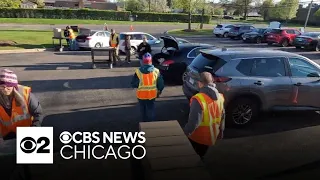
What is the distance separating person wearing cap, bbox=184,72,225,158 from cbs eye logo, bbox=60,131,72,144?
296 centimetres

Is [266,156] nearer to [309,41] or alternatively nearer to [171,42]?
[171,42]

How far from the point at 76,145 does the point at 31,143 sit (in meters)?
2.17

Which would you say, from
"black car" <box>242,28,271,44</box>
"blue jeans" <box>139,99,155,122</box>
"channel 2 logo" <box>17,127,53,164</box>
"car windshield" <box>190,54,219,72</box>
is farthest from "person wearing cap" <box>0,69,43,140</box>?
"black car" <box>242,28,271,44</box>

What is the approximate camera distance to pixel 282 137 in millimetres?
6508

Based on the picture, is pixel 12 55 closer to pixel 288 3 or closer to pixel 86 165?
pixel 86 165

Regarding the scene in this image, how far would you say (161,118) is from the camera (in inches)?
301

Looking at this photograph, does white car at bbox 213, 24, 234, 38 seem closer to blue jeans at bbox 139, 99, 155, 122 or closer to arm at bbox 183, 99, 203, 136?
blue jeans at bbox 139, 99, 155, 122

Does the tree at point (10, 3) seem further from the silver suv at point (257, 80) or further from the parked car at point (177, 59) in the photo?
the silver suv at point (257, 80)

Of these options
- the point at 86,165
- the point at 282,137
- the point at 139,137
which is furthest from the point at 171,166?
the point at 282,137

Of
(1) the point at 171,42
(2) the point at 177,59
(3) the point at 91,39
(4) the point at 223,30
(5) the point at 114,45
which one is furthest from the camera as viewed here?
(4) the point at 223,30

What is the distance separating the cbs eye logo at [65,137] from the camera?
6.12 metres

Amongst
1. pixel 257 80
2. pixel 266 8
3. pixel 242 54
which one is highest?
pixel 266 8

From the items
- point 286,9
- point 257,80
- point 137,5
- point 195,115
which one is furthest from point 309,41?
point 137,5

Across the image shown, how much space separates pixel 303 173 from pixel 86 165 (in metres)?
3.61
